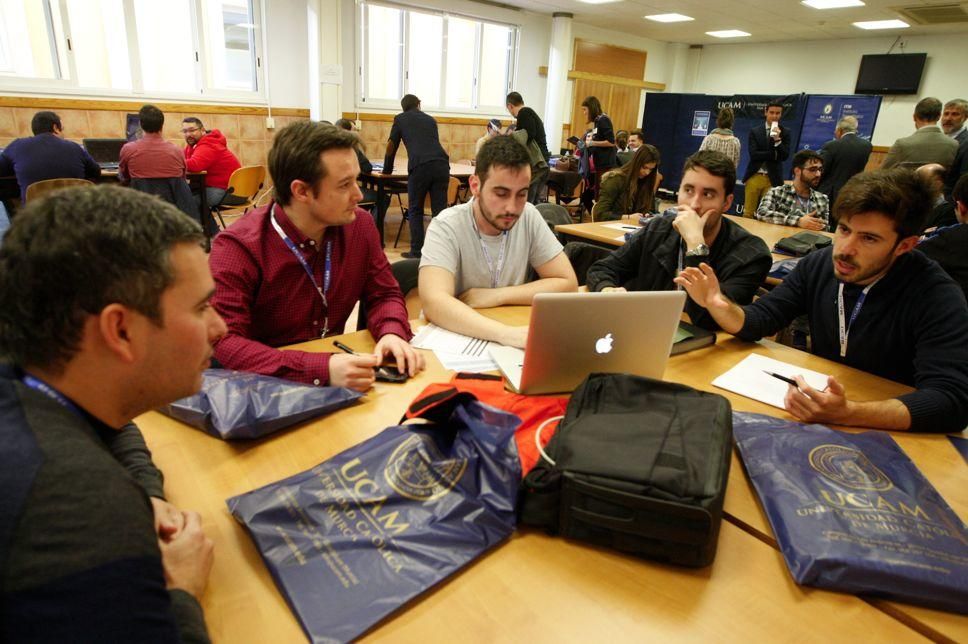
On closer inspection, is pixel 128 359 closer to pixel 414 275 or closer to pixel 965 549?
pixel 965 549

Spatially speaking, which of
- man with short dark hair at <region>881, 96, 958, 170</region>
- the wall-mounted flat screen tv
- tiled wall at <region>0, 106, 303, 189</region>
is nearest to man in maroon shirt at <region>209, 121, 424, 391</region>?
tiled wall at <region>0, 106, 303, 189</region>

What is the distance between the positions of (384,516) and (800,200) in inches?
181

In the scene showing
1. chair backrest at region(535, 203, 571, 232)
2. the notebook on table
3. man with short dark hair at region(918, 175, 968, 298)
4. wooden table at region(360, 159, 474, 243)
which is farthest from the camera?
wooden table at region(360, 159, 474, 243)

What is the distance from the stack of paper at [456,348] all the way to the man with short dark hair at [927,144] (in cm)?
552

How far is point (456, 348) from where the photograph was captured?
1.75m

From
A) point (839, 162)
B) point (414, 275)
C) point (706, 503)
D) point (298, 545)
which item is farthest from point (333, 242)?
point (839, 162)

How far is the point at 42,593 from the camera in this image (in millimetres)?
536

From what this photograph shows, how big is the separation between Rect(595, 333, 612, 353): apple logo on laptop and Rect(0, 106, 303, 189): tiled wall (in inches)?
192

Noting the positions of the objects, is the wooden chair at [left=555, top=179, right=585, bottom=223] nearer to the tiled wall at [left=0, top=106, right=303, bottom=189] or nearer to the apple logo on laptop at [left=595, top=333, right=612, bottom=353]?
the tiled wall at [left=0, top=106, right=303, bottom=189]

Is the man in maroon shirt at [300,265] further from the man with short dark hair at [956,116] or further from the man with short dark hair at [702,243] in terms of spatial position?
the man with short dark hair at [956,116]

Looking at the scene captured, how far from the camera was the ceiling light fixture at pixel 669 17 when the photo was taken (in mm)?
9484

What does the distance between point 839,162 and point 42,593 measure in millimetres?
7627

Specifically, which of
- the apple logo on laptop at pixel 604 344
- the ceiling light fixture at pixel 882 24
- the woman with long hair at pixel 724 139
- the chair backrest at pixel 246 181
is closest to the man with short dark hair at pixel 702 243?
the apple logo on laptop at pixel 604 344

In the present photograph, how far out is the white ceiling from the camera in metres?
8.33
